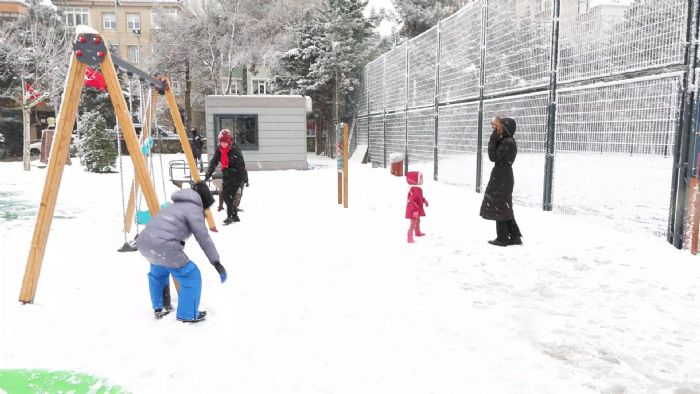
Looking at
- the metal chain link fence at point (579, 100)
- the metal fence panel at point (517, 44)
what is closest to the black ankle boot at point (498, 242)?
the metal chain link fence at point (579, 100)

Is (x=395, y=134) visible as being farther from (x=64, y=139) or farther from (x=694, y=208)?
(x=64, y=139)

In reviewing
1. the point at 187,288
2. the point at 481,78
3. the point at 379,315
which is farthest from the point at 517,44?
the point at 187,288

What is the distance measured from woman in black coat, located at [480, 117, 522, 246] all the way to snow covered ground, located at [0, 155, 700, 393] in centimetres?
36

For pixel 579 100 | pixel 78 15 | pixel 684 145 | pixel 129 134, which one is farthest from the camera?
pixel 78 15

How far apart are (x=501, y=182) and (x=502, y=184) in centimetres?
3

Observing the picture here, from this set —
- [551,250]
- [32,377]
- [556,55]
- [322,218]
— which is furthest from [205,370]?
[556,55]

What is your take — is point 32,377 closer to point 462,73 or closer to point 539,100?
point 539,100

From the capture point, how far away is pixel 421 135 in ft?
47.7

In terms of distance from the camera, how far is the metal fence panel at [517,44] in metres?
8.49

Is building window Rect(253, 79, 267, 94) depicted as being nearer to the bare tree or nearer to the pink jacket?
the bare tree

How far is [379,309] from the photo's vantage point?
160 inches

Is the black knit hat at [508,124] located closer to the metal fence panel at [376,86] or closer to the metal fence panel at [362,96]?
the metal fence panel at [376,86]

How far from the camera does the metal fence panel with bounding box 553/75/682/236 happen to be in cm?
614

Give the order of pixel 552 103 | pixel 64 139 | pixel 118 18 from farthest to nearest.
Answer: pixel 118 18, pixel 552 103, pixel 64 139
